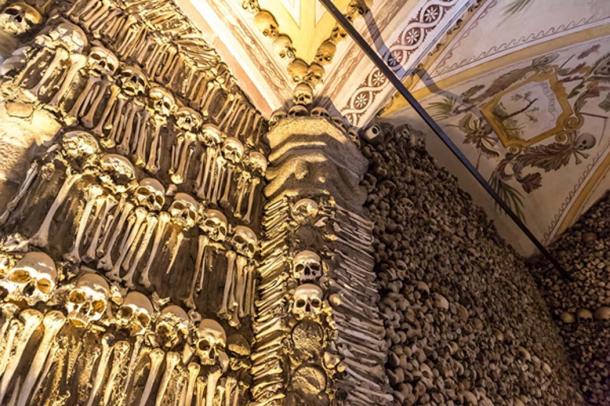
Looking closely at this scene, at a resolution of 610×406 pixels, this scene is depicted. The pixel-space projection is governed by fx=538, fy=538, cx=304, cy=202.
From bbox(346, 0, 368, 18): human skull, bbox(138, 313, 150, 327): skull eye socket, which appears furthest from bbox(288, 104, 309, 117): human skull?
bbox(138, 313, 150, 327): skull eye socket

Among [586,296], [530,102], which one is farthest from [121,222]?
[586,296]

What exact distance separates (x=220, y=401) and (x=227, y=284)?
1.21 ft

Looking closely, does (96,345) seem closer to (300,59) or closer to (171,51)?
(171,51)

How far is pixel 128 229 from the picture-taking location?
4.76ft

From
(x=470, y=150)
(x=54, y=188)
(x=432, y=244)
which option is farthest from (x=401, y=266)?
(x=470, y=150)

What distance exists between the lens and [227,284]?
1.64m

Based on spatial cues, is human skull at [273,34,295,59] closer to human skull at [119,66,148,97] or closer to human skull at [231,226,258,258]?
human skull at [119,66,148,97]

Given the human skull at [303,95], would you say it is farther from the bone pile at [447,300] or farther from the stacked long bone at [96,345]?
the stacked long bone at [96,345]

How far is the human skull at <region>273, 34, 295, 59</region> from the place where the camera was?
231 centimetres

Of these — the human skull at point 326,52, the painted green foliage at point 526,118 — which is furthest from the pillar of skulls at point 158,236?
the painted green foliage at point 526,118

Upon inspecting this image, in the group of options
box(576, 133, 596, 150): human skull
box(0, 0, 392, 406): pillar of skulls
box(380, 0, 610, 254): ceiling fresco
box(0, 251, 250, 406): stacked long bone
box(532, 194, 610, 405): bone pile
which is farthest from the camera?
box(576, 133, 596, 150): human skull

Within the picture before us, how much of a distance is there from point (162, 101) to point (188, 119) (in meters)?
0.11

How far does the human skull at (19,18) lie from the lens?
1590 mm

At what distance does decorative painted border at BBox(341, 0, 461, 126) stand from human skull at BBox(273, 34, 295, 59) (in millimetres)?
330
